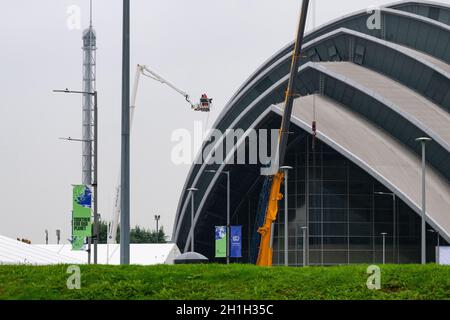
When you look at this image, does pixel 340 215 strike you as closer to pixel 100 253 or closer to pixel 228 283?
pixel 100 253

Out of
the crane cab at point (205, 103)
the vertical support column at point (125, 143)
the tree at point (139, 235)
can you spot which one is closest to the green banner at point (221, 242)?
the crane cab at point (205, 103)

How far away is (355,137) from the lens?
93.1 metres

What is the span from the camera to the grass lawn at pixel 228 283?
2266cm

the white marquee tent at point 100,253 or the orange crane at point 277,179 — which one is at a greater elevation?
the orange crane at point 277,179

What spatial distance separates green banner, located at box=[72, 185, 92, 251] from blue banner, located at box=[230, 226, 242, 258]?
42.4 metres

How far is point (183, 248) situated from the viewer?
11988 centimetres

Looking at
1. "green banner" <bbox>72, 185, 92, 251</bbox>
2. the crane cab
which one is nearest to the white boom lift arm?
the crane cab

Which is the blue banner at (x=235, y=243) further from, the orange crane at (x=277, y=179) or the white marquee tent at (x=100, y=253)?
the orange crane at (x=277, y=179)

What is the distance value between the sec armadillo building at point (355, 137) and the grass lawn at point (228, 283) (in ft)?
206

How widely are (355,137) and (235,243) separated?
14694 mm

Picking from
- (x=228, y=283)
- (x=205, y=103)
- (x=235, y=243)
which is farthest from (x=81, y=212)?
(x=205, y=103)

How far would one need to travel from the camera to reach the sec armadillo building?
91.9 meters

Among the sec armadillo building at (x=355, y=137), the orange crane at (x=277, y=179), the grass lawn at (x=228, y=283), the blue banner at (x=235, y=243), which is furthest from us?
the sec armadillo building at (x=355, y=137)
